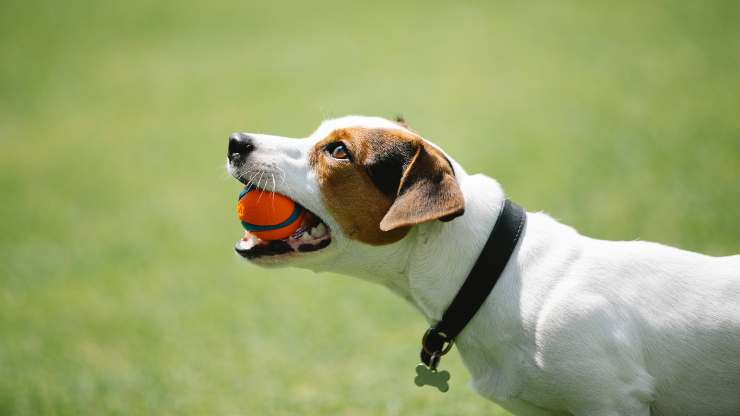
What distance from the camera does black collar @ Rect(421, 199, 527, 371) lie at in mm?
3521

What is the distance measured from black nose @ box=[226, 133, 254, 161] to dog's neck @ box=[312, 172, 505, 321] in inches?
30.7

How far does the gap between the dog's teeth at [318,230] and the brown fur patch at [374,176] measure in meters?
0.12

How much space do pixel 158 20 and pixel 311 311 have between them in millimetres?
20282

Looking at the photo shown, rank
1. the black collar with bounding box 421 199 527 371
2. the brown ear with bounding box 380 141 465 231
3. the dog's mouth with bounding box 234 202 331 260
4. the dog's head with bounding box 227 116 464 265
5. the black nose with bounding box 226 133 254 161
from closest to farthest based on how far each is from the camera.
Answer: the brown ear with bounding box 380 141 465 231 → the black collar with bounding box 421 199 527 371 → the dog's head with bounding box 227 116 464 265 → the dog's mouth with bounding box 234 202 331 260 → the black nose with bounding box 226 133 254 161

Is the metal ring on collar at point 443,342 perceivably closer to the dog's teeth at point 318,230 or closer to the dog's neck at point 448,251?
the dog's neck at point 448,251

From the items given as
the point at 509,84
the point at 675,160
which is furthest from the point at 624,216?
the point at 509,84

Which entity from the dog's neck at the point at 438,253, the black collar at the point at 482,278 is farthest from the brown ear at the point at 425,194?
the black collar at the point at 482,278

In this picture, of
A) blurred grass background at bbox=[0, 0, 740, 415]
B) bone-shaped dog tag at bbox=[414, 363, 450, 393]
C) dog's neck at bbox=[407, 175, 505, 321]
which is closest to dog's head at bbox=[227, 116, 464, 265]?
dog's neck at bbox=[407, 175, 505, 321]

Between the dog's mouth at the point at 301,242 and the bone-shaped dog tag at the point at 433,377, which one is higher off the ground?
the dog's mouth at the point at 301,242

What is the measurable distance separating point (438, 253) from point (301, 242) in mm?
742

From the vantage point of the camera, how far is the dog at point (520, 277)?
3361 mm

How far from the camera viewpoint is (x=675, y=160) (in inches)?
379

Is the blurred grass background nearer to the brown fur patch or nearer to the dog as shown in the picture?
the dog

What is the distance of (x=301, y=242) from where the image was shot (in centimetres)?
379
